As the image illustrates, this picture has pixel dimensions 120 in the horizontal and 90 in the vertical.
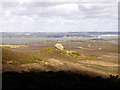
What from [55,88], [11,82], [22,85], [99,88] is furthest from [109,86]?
[11,82]

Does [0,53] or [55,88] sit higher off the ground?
[0,53]

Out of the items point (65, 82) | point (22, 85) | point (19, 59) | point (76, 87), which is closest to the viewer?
point (22, 85)

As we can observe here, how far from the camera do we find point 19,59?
66.6 ft

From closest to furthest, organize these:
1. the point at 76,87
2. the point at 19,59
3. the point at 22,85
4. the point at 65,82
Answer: the point at 22,85 → the point at 76,87 → the point at 65,82 → the point at 19,59

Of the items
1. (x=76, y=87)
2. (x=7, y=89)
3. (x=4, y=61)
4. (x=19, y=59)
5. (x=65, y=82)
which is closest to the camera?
(x=7, y=89)

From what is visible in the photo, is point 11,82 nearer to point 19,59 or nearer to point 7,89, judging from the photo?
point 7,89

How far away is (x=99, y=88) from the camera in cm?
1255

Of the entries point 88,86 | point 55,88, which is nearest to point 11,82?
point 55,88

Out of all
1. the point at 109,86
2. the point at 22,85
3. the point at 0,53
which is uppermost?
the point at 0,53

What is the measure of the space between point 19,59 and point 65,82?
9455mm

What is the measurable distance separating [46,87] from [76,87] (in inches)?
99.1

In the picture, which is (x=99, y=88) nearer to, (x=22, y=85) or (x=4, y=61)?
(x=22, y=85)

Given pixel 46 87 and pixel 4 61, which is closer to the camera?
pixel 46 87

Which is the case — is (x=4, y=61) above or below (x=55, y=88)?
above
